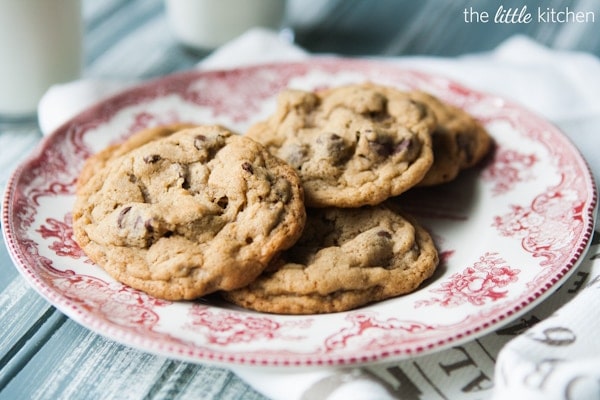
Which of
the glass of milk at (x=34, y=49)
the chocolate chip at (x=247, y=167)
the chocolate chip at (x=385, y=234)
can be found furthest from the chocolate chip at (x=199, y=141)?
the glass of milk at (x=34, y=49)

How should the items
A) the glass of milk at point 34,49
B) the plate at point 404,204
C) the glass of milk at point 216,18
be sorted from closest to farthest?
the plate at point 404,204 → the glass of milk at point 34,49 → the glass of milk at point 216,18

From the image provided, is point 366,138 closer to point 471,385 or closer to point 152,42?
point 471,385

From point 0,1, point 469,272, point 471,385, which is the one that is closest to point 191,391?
point 471,385

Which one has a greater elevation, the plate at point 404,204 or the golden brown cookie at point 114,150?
the golden brown cookie at point 114,150

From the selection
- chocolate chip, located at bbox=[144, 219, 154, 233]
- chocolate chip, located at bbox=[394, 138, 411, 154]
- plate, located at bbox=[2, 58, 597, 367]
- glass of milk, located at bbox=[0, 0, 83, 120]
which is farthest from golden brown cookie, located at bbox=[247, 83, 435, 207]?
glass of milk, located at bbox=[0, 0, 83, 120]

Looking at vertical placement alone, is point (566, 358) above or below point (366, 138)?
below

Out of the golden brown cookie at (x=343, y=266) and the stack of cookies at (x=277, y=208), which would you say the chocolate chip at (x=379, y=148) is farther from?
the golden brown cookie at (x=343, y=266)

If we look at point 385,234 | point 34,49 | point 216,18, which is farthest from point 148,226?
point 216,18

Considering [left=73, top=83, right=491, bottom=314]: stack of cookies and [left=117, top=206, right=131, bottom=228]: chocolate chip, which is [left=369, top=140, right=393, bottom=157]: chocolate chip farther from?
[left=117, top=206, right=131, bottom=228]: chocolate chip
